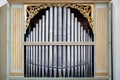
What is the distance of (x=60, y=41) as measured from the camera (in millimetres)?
4578

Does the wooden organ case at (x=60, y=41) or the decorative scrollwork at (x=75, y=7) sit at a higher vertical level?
the decorative scrollwork at (x=75, y=7)

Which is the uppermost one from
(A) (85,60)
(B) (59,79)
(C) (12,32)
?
(C) (12,32)

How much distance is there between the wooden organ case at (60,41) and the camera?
4.56 metres

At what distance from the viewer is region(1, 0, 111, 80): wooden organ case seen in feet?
15.0

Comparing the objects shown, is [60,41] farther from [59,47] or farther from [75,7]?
[75,7]

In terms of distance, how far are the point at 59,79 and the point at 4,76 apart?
32.5 inches

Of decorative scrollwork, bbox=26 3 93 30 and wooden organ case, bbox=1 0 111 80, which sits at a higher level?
decorative scrollwork, bbox=26 3 93 30

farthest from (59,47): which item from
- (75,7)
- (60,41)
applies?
(75,7)

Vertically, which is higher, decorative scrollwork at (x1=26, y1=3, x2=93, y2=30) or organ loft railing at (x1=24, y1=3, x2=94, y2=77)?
decorative scrollwork at (x1=26, y1=3, x2=93, y2=30)

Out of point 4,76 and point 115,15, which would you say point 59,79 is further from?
point 115,15

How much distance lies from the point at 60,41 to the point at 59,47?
0.30 ft

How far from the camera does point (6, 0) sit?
4.80 meters

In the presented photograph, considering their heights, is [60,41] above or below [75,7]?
below

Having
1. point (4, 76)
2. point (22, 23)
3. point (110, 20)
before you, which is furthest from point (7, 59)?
point (110, 20)
